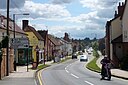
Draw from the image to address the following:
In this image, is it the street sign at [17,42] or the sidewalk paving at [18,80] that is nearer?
the sidewalk paving at [18,80]

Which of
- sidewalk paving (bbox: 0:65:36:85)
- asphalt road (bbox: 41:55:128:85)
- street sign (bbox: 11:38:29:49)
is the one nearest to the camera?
asphalt road (bbox: 41:55:128:85)

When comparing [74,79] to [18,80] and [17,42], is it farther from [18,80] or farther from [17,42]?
[17,42]

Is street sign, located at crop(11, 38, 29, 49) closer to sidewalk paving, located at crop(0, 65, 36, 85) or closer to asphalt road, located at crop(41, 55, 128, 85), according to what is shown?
asphalt road, located at crop(41, 55, 128, 85)

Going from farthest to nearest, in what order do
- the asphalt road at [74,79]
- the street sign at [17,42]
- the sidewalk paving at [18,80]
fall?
the street sign at [17,42] < the sidewalk paving at [18,80] < the asphalt road at [74,79]

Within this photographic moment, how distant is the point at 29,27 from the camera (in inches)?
3612

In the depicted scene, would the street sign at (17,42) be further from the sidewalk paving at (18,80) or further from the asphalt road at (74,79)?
the sidewalk paving at (18,80)

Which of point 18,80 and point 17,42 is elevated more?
point 17,42

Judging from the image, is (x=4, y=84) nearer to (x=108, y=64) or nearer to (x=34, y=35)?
(x=108, y=64)

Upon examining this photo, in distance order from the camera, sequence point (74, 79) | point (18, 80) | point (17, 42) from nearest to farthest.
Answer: point (18, 80), point (74, 79), point (17, 42)

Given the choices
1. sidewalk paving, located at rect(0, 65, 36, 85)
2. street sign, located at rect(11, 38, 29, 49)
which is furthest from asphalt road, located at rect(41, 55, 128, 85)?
street sign, located at rect(11, 38, 29, 49)

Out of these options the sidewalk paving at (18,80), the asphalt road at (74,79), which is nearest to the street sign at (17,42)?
the asphalt road at (74,79)

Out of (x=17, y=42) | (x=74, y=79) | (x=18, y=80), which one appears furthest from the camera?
(x=17, y=42)

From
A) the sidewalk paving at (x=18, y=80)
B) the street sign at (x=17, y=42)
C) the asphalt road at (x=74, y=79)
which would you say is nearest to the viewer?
the asphalt road at (x=74, y=79)

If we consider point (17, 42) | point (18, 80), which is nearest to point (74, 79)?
point (18, 80)
